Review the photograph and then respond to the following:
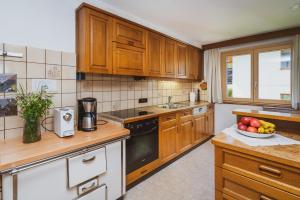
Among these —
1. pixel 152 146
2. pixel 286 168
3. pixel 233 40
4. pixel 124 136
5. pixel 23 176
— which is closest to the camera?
pixel 286 168

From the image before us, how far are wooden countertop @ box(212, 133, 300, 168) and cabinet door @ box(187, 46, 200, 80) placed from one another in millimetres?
2489

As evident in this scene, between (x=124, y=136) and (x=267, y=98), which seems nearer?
(x=124, y=136)

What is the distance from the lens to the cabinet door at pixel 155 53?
2459mm

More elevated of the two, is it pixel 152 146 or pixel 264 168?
pixel 264 168

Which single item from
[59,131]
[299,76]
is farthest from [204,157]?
[59,131]

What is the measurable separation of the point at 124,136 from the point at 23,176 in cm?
84

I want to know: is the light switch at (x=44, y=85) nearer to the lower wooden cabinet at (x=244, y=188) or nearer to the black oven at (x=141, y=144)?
the black oven at (x=141, y=144)

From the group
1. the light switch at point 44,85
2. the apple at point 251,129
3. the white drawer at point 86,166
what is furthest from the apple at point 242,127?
the light switch at point 44,85

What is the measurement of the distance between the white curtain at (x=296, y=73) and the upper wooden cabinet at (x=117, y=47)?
2141mm

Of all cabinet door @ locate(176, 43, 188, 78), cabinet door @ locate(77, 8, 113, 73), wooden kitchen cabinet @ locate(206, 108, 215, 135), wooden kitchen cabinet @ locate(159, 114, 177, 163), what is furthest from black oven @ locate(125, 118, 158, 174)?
wooden kitchen cabinet @ locate(206, 108, 215, 135)

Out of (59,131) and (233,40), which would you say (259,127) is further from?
(233,40)

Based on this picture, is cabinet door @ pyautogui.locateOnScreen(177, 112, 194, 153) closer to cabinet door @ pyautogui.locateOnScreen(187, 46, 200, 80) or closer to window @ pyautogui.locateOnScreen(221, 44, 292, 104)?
cabinet door @ pyautogui.locateOnScreen(187, 46, 200, 80)

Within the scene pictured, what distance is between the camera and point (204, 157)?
286cm

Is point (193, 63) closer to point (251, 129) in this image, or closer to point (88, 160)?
point (251, 129)
